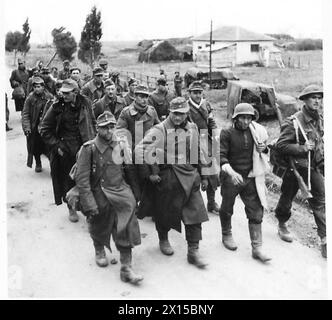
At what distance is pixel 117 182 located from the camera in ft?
18.0

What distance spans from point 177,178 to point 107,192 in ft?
2.81

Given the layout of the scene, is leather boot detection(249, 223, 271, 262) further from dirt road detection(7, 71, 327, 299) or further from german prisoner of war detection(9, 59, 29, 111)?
german prisoner of war detection(9, 59, 29, 111)

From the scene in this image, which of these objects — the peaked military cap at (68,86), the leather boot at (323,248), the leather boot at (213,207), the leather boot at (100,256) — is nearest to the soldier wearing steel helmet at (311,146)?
the leather boot at (323,248)

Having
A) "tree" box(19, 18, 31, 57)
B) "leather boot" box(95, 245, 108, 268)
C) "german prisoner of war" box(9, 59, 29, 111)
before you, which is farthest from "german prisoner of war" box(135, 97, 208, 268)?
"german prisoner of war" box(9, 59, 29, 111)

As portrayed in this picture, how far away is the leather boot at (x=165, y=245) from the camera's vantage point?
605 cm

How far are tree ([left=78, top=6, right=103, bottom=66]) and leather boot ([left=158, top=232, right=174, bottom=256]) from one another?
18.9 meters

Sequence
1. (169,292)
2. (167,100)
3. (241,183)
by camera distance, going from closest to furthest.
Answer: (169,292)
(241,183)
(167,100)

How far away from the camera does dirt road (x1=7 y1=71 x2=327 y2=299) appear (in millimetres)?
5184

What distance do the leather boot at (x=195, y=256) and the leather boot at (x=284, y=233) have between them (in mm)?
1429

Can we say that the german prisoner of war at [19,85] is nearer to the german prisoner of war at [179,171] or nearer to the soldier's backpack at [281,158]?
the german prisoner of war at [179,171]

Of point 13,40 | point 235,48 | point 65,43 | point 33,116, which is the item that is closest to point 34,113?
point 33,116
